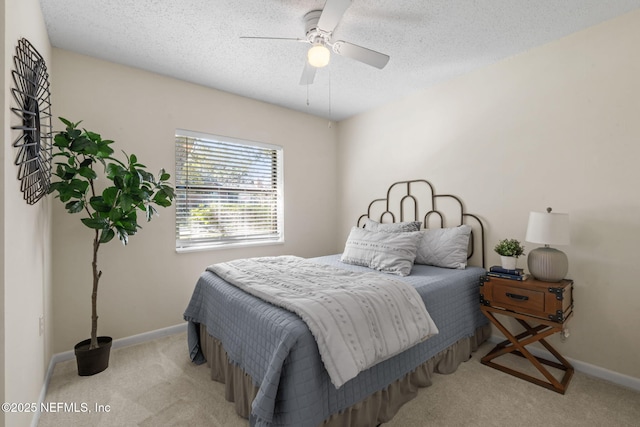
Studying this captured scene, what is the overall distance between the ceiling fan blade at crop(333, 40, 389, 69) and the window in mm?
1765

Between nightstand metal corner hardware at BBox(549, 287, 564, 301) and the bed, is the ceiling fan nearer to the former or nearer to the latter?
the bed

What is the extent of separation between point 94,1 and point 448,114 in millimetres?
3049

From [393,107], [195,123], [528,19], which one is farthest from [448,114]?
[195,123]

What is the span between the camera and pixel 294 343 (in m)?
1.34

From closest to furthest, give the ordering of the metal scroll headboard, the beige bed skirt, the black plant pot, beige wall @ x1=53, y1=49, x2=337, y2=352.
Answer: the beige bed skirt → the black plant pot → beige wall @ x1=53, y1=49, x2=337, y2=352 → the metal scroll headboard

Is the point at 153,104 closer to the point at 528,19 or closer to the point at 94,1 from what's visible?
the point at 94,1

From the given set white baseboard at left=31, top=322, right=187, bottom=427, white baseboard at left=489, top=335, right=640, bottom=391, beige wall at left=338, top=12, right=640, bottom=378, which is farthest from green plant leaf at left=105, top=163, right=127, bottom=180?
white baseboard at left=489, top=335, right=640, bottom=391

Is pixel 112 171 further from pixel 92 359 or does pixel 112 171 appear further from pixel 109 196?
pixel 92 359

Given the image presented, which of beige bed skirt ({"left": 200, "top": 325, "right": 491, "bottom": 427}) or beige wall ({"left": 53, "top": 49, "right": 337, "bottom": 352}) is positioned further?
beige wall ({"left": 53, "top": 49, "right": 337, "bottom": 352})

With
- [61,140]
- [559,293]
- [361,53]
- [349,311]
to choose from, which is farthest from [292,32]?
[559,293]

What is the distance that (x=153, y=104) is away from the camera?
2.81 meters

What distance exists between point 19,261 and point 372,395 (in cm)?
194

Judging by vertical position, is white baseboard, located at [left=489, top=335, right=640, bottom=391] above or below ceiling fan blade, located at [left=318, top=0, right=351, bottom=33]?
below

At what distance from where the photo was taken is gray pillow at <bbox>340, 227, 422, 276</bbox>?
2471 millimetres
